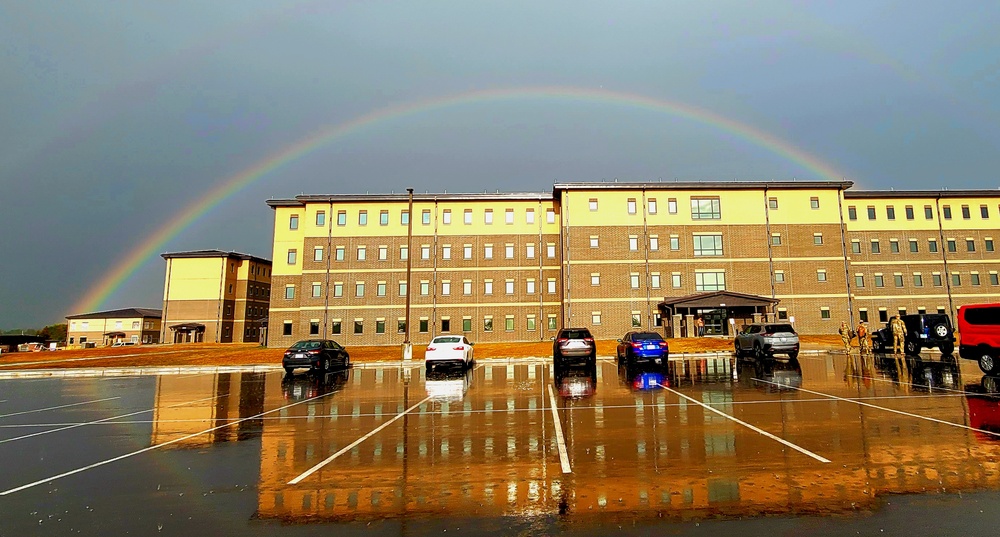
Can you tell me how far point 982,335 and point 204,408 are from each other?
75.0 feet

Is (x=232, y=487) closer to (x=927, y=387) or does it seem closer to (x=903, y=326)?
(x=927, y=387)

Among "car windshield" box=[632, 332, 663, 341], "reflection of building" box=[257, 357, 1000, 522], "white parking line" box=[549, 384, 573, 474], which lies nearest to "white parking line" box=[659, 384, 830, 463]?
"reflection of building" box=[257, 357, 1000, 522]

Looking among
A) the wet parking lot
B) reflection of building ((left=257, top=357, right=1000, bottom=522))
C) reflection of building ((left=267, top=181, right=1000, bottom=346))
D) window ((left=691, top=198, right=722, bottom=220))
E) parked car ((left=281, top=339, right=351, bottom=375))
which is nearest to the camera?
the wet parking lot

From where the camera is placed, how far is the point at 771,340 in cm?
2397

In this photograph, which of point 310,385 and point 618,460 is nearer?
point 618,460

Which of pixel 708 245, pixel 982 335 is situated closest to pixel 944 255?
pixel 708 245

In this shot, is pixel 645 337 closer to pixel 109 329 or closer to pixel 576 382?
pixel 576 382

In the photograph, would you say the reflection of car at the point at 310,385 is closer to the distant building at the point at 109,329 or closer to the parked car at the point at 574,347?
the parked car at the point at 574,347

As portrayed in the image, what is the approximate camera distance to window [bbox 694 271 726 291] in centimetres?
4829

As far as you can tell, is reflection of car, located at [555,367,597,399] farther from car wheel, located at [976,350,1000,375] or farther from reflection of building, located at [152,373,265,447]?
car wheel, located at [976,350,1000,375]

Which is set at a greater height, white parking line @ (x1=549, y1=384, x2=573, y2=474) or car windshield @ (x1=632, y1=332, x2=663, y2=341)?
car windshield @ (x1=632, y1=332, x2=663, y2=341)

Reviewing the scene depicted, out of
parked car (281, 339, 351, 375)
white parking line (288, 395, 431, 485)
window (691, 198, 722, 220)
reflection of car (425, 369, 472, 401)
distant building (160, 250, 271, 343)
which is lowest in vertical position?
reflection of car (425, 369, 472, 401)

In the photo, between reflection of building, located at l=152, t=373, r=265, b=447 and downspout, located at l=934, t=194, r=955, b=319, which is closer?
reflection of building, located at l=152, t=373, r=265, b=447

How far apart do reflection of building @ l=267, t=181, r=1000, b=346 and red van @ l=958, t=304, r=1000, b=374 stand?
29861 millimetres
